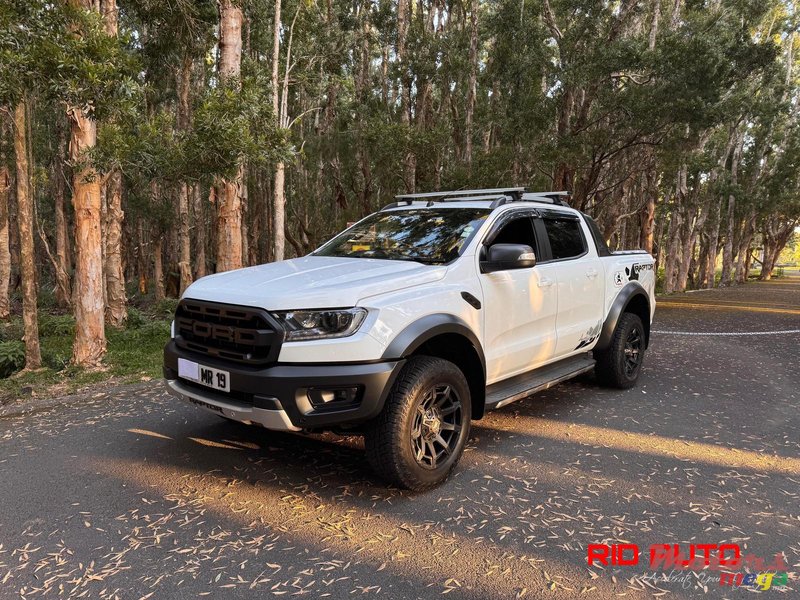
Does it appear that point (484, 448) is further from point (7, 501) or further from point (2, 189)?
point (2, 189)

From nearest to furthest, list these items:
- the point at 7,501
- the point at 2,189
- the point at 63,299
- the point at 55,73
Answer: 1. the point at 7,501
2. the point at 55,73
3. the point at 2,189
4. the point at 63,299

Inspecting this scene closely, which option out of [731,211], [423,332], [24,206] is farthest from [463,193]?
[731,211]

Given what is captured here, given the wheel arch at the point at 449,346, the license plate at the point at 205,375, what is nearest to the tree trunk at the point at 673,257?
the wheel arch at the point at 449,346

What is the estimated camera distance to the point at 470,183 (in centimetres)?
1708

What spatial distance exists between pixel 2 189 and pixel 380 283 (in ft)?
49.4

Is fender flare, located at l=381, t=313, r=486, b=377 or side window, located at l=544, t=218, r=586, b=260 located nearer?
fender flare, located at l=381, t=313, r=486, b=377

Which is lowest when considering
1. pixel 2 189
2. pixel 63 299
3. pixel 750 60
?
pixel 63 299

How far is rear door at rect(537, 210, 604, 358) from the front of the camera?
4859 mm

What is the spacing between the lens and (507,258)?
3.87 meters

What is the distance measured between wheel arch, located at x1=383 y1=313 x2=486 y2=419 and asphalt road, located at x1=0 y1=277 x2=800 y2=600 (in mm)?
610

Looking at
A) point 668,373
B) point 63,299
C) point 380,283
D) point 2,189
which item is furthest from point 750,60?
point 63,299

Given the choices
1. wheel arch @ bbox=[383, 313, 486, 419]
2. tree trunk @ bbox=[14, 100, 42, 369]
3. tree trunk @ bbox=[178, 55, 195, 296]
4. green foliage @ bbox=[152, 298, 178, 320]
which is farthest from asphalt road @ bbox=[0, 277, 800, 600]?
tree trunk @ bbox=[178, 55, 195, 296]

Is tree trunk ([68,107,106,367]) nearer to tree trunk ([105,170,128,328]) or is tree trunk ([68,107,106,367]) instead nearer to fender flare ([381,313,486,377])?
tree trunk ([105,170,128,328])

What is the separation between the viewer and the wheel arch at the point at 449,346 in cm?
330
